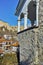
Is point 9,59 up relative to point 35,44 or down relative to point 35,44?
down

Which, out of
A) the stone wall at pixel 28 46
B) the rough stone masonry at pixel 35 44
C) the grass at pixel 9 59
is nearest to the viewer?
the rough stone masonry at pixel 35 44

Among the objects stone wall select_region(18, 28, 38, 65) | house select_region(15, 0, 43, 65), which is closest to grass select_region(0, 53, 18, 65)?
stone wall select_region(18, 28, 38, 65)

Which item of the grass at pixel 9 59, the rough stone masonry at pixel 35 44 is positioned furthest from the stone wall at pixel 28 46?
the grass at pixel 9 59

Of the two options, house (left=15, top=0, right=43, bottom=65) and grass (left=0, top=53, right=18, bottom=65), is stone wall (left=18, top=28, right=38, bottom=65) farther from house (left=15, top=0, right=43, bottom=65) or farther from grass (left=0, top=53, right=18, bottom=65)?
grass (left=0, top=53, right=18, bottom=65)

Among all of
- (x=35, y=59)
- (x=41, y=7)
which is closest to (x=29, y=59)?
(x=35, y=59)

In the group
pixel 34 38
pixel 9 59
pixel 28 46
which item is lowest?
pixel 9 59

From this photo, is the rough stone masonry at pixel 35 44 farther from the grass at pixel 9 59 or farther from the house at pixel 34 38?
the grass at pixel 9 59

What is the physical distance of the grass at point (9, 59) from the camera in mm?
12400

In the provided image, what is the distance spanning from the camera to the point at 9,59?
497 inches

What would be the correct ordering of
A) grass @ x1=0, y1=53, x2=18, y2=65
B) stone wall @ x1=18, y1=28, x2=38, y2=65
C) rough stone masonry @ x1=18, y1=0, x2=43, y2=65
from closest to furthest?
rough stone masonry @ x1=18, y1=0, x2=43, y2=65 < stone wall @ x1=18, y1=28, x2=38, y2=65 < grass @ x1=0, y1=53, x2=18, y2=65

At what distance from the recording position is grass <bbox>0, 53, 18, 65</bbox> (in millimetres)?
12400

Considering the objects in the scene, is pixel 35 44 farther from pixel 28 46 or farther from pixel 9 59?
pixel 9 59

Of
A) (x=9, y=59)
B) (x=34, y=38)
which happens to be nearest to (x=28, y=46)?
(x=34, y=38)

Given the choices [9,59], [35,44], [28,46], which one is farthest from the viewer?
[9,59]
